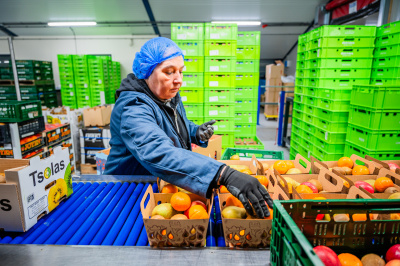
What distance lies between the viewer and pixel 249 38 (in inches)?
206

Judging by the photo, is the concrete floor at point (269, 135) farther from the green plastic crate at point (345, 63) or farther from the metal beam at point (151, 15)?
the metal beam at point (151, 15)

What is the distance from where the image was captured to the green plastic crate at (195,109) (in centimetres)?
462

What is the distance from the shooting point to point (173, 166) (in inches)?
45.1

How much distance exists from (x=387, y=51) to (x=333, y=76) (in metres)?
0.79

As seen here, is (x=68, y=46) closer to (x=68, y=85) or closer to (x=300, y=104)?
(x=68, y=85)

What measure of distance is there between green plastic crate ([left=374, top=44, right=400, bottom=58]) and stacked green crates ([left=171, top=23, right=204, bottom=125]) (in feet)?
9.30

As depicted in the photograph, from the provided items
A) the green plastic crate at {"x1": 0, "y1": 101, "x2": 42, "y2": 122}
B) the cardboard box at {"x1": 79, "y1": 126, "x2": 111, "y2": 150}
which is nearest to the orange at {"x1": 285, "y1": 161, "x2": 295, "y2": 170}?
the green plastic crate at {"x1": 0, "y1": 101, "x2": 42, "y2": 122}

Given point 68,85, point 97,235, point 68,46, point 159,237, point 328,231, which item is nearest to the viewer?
point 328,231

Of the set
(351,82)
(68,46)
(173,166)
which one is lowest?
(173,166)

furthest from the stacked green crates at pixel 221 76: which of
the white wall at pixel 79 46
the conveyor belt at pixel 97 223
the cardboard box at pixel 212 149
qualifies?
the white wall at pixel 79 46

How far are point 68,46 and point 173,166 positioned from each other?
42.7 feet

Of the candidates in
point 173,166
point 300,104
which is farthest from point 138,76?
point 300,104

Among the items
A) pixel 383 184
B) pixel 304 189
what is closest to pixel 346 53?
pixel 383 184

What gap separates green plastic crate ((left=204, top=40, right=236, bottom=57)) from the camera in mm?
4367
